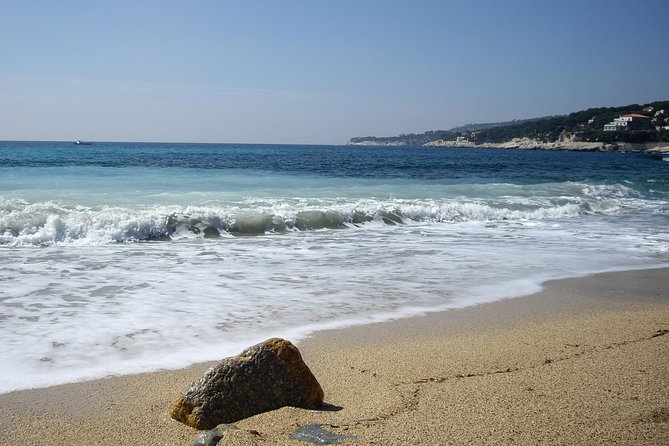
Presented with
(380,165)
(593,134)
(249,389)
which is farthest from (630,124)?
(249,389)

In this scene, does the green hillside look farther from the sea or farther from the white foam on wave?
the white foam on wave

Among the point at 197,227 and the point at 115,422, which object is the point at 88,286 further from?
the point at 197,227

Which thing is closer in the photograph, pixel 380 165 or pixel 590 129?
pixel 380 165

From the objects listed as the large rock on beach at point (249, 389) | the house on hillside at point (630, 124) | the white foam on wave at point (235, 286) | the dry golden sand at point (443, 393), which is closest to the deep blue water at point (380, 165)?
the white foam on wave at point (235, 286)

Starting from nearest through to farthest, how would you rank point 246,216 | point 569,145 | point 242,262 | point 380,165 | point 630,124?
point 242,262, point 246,216, point 380,165, point 569,145, point 630,124

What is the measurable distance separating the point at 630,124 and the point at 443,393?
127m

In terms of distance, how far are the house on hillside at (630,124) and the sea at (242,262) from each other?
10788cm

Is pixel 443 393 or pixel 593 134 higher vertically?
pixel 593 134

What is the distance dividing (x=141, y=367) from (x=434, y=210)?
1188 cm

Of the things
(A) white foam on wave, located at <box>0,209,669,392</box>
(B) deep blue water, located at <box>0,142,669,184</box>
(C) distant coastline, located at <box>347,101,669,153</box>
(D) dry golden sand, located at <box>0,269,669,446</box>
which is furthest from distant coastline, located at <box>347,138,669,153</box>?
(D) dry golden sand, located at <box>0,269,669,446</box>

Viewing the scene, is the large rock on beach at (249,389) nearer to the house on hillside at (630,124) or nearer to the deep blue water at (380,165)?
the deep blue water at (380,165)

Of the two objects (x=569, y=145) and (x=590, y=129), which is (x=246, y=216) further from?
(x=590, y=129)

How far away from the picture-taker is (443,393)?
3.56m

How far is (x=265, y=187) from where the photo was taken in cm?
2058
